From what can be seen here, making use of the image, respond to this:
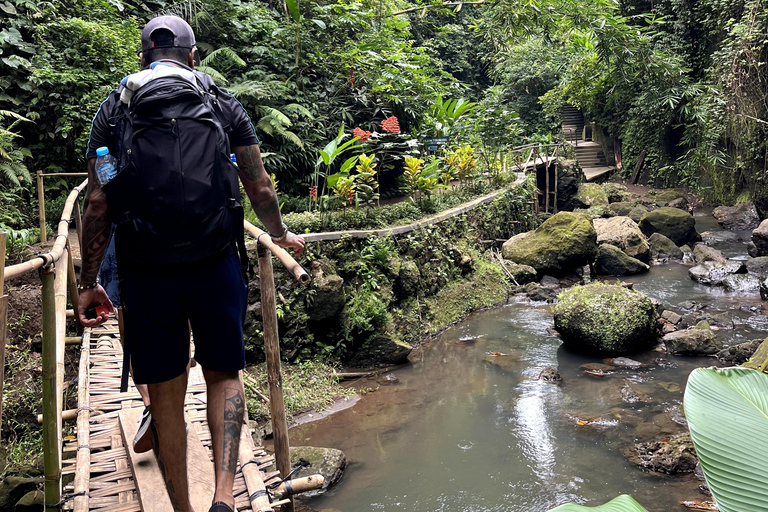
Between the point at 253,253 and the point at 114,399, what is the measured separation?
11.1 ft

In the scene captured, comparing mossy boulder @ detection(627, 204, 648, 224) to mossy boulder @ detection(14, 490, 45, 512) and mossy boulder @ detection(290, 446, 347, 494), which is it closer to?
mossy boulder @ detection(290, 446, 347, 494)

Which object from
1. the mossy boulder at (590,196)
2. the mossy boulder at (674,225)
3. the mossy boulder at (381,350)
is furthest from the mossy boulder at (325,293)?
the mossy boulder at (590,196)

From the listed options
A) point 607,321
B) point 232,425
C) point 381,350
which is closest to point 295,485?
point 232,425

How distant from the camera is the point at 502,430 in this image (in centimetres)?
599

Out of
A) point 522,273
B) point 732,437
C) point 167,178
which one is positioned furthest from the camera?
point 522,273

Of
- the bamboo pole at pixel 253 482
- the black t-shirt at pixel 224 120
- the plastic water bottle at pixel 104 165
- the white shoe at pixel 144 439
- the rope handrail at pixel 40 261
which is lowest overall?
the bamboo pole at pixel 253 482

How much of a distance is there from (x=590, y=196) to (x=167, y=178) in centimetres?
1789

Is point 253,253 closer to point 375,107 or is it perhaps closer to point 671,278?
point 375,107

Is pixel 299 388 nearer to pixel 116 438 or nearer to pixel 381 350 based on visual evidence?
pixel 381 350

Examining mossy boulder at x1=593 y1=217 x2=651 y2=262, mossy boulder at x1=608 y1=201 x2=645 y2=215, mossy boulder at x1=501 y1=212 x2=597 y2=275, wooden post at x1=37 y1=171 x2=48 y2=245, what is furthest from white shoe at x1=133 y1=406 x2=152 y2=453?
mossy boulder at x1=608 y1=201 x2=645 y2=215

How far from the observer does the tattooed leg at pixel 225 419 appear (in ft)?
7.28

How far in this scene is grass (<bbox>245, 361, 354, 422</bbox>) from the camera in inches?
241

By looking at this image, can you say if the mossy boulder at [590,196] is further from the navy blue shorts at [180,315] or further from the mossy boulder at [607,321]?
→ the navy blue shorts at [180,315]

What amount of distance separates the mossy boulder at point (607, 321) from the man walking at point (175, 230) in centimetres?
651
